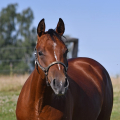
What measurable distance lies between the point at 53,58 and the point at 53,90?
→ 0.35 meters

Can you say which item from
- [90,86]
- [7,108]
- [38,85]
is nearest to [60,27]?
[38,85]

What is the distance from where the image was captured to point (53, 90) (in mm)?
2846

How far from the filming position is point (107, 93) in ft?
15.9

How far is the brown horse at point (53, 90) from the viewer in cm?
289

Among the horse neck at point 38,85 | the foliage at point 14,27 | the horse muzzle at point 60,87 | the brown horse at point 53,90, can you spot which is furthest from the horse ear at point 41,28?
the foliage at point 14,27

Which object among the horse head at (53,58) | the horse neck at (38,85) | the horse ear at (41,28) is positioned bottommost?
the horse neck at (38,85)

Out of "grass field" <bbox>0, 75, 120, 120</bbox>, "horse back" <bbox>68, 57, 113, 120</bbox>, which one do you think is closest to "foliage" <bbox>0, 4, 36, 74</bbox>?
"grass field" <bbox>0, 75, 120, 120</bbox>

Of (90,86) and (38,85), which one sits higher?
(38,85)

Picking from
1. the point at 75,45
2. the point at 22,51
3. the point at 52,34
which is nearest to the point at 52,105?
the point at 52,34

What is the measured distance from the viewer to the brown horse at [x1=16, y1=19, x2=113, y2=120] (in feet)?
Result: 9.50

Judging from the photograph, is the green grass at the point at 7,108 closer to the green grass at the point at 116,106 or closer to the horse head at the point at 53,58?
the green grass at the point at 116,106

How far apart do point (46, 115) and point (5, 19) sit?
103 ft

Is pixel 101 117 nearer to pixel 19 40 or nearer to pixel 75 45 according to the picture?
pixel 75 45

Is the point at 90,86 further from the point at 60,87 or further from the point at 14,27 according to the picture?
the point at 14,27
